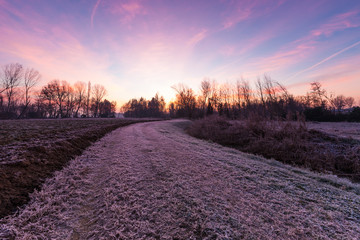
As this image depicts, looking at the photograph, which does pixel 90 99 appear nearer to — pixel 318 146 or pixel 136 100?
pixel 136 100

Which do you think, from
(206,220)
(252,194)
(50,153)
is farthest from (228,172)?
A: (50,153)

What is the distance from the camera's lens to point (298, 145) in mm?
6750

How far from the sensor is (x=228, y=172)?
3.75 metres

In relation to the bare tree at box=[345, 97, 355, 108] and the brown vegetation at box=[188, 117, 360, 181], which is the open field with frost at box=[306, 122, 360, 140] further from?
the bare tree at box=[345, 97, 355, 108]

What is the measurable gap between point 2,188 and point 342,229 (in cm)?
529

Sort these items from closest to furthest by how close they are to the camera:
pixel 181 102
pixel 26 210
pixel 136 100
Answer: pixel 26 210 → pixel 181 102 → pixel 136 100

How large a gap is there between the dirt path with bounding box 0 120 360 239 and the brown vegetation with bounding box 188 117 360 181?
2388mm

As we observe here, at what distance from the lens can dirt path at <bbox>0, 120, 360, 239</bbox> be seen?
175cm

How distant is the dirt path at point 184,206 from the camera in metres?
1.75

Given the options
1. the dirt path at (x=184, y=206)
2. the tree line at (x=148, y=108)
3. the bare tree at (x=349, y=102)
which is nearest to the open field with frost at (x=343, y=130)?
the dirt path at (x=184, y=206)

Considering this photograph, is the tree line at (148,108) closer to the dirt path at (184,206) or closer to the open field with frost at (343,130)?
the open field with frost at (343,130)

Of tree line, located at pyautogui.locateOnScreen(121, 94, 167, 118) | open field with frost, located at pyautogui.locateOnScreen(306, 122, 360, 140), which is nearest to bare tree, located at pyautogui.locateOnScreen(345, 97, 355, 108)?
open field with frost, located at pyautogui.locateOnScreen(306, 122, 360, 140)

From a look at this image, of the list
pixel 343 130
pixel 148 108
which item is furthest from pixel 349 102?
pixel 148 108

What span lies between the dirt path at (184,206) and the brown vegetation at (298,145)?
2.39 meters
